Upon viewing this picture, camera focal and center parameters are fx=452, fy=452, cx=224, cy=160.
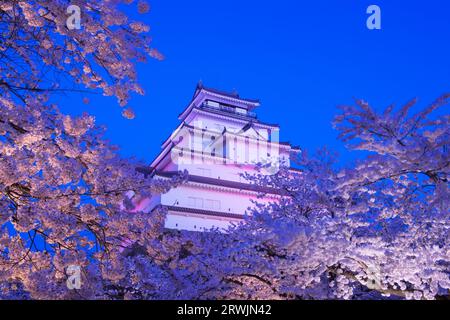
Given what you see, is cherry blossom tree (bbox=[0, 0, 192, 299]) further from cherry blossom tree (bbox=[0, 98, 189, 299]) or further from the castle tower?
the castle tower

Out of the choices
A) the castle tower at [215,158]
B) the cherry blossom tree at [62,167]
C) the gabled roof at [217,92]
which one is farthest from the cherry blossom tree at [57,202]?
the gabled roof at [217,92]

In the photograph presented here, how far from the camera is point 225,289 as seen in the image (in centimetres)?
824

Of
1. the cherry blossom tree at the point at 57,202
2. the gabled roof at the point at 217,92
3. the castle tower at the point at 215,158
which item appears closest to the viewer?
the cherry blossom tree at the point at 57,202

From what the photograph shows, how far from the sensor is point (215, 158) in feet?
94.9

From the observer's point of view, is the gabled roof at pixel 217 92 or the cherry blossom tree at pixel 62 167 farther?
the gabled roof at pixel 217 92

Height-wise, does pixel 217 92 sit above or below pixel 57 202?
above

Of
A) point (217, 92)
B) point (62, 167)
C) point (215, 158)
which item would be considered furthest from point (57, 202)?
point (217, 92)

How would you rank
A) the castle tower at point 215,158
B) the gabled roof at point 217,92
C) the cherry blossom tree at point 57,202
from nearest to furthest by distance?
1. the cherry blossom tree at point 57,202
2. the castle tower at point 215,158
3. the gabled roof at point 217,92

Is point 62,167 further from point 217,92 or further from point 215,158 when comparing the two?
point 217,92

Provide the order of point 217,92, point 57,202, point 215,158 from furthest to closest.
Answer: point 217,92, point 215,158, point 57,202

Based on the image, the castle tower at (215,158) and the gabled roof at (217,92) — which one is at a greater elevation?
the gabled roof at (217,92)

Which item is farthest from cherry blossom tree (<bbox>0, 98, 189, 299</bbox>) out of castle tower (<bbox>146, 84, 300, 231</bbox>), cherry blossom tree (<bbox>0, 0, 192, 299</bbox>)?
castle tower (<bbox>146, 84, 300, 231</bbox>)

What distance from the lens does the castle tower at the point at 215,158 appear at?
2614 cm

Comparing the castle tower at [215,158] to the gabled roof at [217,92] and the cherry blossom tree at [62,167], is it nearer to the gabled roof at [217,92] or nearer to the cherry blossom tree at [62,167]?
the gabled roof at [217,92]
